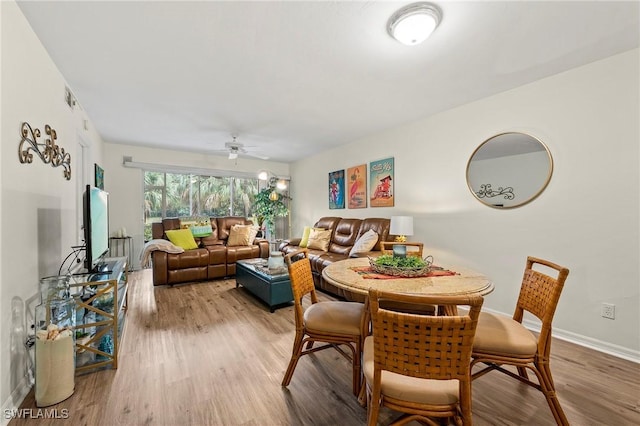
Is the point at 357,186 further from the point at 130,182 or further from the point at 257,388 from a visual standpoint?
the point at 130,182

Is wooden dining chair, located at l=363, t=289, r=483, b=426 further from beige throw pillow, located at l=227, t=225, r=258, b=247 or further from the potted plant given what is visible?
the potted plant

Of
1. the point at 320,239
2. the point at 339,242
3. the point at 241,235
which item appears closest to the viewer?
the point at 339,242

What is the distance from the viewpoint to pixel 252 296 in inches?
140

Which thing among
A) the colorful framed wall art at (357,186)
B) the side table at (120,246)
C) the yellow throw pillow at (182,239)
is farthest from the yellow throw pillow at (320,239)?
the side table at (120,246)

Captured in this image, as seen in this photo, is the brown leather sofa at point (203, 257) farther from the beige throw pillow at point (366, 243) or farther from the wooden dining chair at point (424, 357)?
the wooden dining chair at point (424, 357)

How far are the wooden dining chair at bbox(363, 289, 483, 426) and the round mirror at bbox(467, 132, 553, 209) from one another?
2349 millimetres

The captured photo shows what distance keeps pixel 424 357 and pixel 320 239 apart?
3.63 metres

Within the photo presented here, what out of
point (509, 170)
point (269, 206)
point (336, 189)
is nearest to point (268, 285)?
point (336, 189)

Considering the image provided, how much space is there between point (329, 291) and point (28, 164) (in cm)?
312

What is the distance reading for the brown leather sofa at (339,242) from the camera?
3662 millimetres

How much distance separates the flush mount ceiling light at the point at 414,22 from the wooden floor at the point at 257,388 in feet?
→ 7.73

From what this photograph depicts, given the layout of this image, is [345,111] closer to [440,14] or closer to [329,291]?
[440,14]

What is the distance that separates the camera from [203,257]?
425 centimetres

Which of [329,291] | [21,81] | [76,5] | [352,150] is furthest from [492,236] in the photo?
[21,81]
